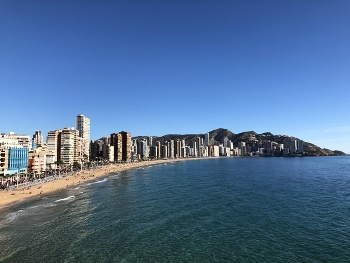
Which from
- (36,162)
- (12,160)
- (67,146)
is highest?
(67,146)

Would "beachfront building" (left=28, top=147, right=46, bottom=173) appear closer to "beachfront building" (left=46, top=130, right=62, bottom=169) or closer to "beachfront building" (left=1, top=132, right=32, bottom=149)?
"beachfront building" (left=1, top=132, right=32, bottom=149)

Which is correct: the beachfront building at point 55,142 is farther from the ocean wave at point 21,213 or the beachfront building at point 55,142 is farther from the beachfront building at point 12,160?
the ocean wave at point 21,213

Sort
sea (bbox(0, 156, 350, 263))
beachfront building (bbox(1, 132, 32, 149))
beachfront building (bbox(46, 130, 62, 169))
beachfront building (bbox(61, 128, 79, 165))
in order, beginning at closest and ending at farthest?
sea (bbox(0, 156, 350, 263)), beachfront building (bbox(1, 132, 32, 149)), beachfront building (bbox(61, 128, 79, 165)), beachfront building (bbox(46, 130, 62, 169))

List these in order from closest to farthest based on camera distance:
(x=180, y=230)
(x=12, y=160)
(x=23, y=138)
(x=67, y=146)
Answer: (x=180, y=230)
(x=12, y=160)
(x=23, y=138)
(x=67, y=146)

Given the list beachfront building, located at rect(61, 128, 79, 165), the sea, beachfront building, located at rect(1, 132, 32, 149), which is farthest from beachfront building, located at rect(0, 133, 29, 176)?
beachfront building, located at rect(61, 128, 79, 165)

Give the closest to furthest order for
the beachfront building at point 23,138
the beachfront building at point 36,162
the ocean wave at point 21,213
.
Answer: the ocean wave at point 21,213 → the beachfront building at point 36,162 → the beachfront building at point 23,138

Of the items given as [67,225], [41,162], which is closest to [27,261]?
[67,225]

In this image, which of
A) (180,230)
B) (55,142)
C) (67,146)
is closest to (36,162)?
(67,146)

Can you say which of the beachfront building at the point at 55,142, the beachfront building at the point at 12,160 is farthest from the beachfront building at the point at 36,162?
the beachfront building at the point at 55,142

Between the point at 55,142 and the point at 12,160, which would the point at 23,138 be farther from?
the point at 12,160

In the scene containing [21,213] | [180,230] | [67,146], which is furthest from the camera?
[67,146]

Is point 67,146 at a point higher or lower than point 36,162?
higher
